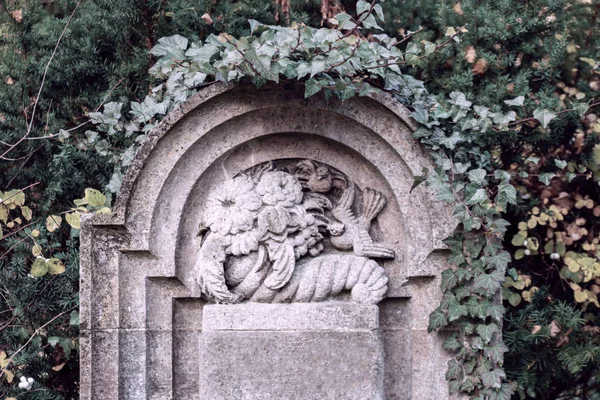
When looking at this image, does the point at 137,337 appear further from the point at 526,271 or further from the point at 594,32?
the point at 594,32

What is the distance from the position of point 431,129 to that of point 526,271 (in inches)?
54.1

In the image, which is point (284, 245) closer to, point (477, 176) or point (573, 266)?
point (477, 176)

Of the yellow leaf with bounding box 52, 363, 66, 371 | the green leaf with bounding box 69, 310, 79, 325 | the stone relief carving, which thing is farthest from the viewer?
the yellow leaf with bounding box 52, 363, 66, 371

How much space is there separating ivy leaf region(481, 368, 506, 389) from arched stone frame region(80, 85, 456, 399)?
0.24m

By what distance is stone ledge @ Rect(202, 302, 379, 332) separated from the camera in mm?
4129

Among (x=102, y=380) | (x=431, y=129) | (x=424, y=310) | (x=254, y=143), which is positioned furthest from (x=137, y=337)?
(x=431, y=129)

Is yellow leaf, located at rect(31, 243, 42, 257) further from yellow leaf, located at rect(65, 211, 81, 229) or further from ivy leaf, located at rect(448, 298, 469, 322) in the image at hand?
ivy leaf, located at rect(448, 298, 469, 322)

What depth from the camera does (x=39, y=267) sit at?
469 cm

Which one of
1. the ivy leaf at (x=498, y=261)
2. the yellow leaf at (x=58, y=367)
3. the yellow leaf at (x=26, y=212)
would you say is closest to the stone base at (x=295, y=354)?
the ivy leaf at (x=498, y=261)

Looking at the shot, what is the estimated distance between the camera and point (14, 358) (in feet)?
16.1

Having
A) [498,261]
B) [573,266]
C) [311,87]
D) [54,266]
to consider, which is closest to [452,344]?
[498,261]

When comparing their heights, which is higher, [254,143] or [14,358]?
[254,143]

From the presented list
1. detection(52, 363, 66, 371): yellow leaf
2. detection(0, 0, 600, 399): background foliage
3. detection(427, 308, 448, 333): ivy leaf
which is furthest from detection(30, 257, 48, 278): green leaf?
detection(427, 308, 448, 333): ivy leaf

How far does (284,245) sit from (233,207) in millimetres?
338
